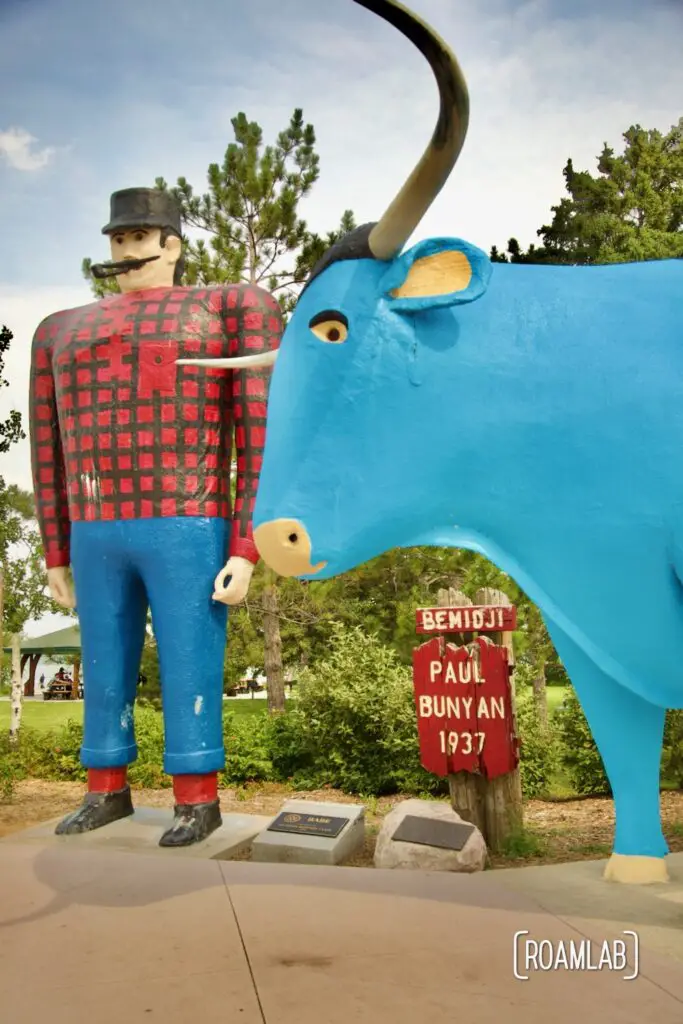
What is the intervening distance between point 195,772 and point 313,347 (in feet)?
8.61

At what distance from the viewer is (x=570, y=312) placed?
98.0 inches

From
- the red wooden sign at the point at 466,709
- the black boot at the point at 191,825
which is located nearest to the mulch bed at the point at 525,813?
the red wooden sign at the point at 466,709

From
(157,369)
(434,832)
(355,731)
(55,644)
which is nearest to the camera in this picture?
(434,832)

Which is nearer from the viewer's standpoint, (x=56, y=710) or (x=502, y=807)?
(x=502, y=807)

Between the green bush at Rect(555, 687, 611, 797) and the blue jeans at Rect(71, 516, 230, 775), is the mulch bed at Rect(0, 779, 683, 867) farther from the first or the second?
the blue jeans at Rect(71, 516, 230, 775)

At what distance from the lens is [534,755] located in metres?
6.98

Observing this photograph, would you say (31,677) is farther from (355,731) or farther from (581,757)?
(581,757)

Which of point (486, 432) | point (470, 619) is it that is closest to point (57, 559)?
point (470, 619)

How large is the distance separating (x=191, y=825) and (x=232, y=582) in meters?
1.19

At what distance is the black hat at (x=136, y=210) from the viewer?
4578mm

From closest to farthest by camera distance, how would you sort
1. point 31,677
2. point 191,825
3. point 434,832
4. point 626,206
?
1. point 434,832
2. point 191,825
3. point 626,206
4. point 31,677

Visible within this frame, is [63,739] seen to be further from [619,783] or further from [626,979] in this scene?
[626,979]

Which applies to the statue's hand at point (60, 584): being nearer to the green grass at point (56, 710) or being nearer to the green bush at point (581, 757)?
the green bush at point (581, 757)

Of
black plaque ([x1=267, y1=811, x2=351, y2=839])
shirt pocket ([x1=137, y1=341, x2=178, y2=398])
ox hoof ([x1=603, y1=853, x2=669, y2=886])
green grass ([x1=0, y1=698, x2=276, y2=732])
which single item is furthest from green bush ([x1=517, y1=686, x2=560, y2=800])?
green grass ([x1=0, y1=698, x2=276, y2=732])
